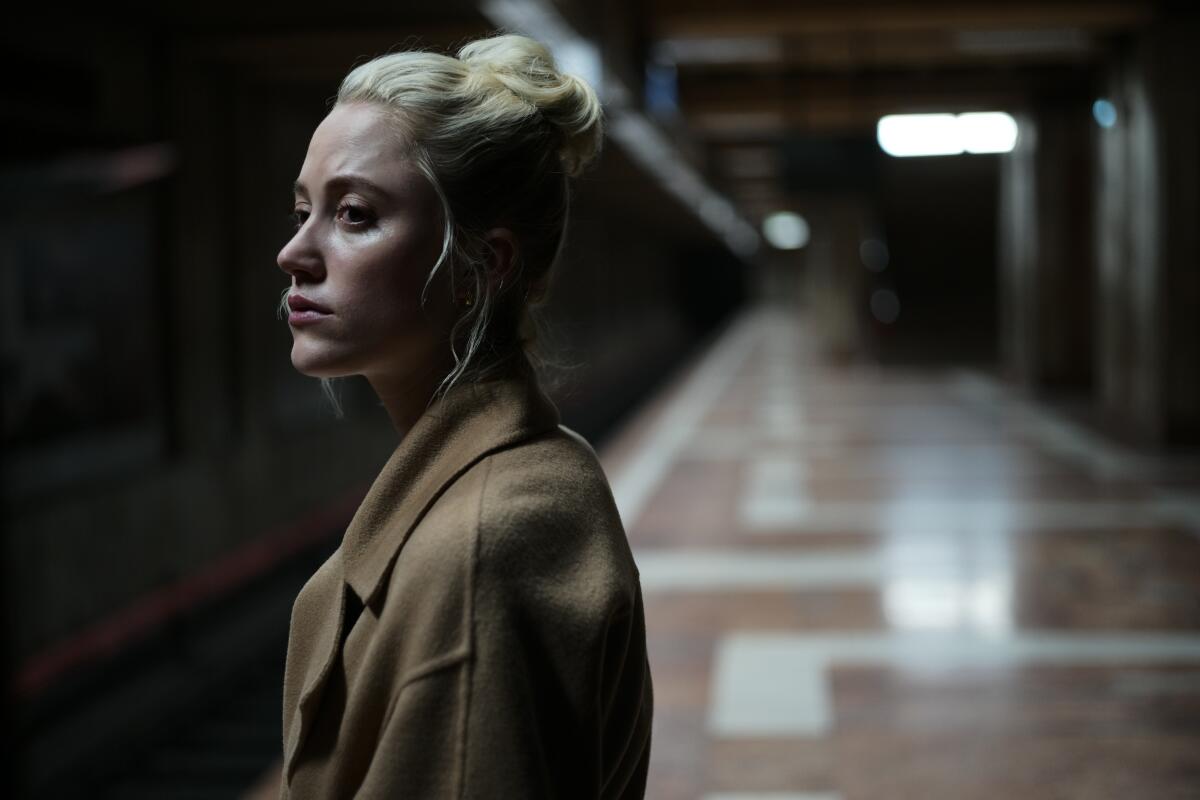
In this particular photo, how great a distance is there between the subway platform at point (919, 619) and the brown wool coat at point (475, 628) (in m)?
3.29

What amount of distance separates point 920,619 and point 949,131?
15929 mm

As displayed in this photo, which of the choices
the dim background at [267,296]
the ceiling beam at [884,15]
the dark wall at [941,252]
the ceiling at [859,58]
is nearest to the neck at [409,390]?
the dim background at [267,296]

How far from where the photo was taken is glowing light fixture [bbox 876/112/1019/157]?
20.3 meters

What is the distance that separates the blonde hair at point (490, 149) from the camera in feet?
4.13

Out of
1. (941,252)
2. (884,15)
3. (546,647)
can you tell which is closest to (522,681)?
(546,647)

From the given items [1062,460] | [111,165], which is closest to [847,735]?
[111,165]

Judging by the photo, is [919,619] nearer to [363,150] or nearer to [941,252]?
[363,150]

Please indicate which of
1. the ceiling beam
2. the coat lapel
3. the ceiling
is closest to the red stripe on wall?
the ceiling

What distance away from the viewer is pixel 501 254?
131 centimetres

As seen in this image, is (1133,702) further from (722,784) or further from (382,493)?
(382,493)

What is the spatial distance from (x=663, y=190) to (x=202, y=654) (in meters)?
20.3

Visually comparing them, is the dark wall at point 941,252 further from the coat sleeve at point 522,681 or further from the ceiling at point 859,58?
the coat sleeve at point 522,681

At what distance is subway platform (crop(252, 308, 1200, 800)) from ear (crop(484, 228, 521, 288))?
3.40 metres

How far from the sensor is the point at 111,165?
9812mm
